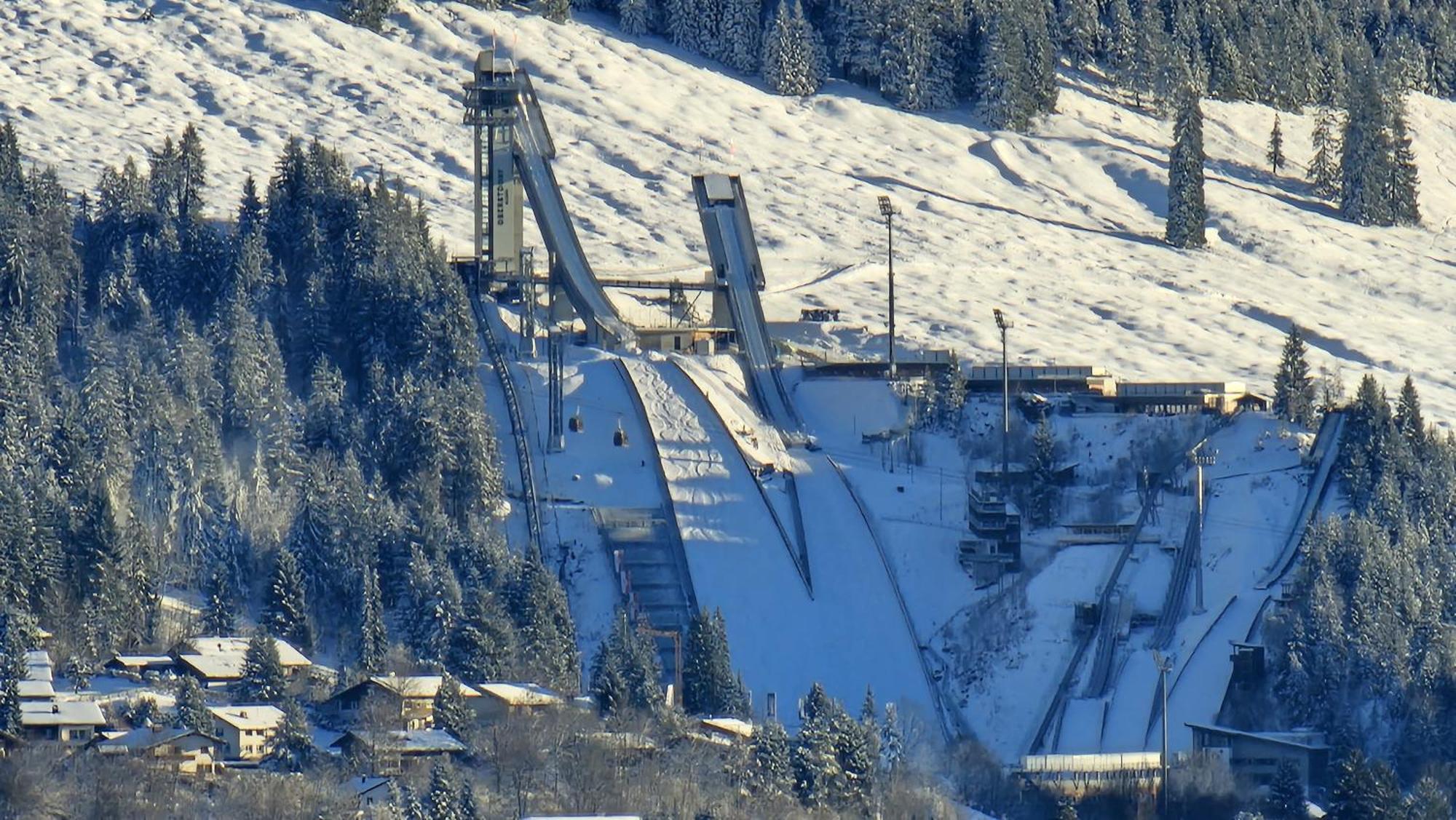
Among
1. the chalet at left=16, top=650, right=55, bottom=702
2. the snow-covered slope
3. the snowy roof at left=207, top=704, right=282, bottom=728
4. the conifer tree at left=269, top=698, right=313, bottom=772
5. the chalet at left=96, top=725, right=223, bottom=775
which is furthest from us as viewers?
the snow-covered slope

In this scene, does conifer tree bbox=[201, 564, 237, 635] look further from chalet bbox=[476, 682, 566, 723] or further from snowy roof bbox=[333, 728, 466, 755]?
snowy roof bbox=[333, 728, 466, 755]

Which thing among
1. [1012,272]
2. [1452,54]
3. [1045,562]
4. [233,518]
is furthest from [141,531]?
[1452,54]

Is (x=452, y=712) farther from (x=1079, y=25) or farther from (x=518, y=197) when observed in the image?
(x=1079, y=25)

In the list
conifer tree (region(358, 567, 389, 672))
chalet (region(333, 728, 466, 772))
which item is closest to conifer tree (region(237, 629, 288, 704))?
conifer tree (region(358, 567, 389, 672))

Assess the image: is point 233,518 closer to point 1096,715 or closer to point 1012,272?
point 1096,715

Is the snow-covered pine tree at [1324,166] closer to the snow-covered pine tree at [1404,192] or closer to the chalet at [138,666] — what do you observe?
the snow-covered pine tree at [1404,192]

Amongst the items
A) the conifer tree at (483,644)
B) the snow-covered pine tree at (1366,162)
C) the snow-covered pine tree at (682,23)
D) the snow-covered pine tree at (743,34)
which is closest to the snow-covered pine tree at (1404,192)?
the snow-covered pine tree at (1366,162)
